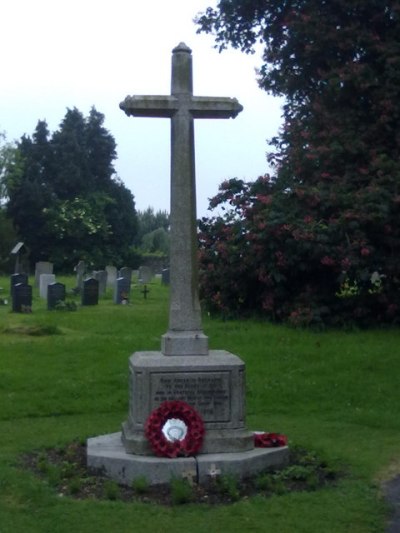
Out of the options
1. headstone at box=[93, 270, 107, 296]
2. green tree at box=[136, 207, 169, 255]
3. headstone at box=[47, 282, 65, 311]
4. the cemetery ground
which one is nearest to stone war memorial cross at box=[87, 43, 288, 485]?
the cemetery ground

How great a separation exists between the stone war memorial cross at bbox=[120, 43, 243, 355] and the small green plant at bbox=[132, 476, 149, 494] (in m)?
1.28

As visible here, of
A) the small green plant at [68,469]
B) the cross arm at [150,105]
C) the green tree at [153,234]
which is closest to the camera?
the small green plant at [68,469]

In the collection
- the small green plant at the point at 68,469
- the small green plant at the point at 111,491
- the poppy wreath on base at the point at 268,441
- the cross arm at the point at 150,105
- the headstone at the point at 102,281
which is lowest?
the small green plant at the point at 111,491

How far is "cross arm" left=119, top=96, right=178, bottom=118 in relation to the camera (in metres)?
8.71

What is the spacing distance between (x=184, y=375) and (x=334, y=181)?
1096 centimetres

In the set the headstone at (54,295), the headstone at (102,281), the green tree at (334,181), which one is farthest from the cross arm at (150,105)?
the headstone at (102,281)

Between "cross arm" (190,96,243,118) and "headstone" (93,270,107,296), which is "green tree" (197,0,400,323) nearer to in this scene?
"cross arm" (190,96,243,118)

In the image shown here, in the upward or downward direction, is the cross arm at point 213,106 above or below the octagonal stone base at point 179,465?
above

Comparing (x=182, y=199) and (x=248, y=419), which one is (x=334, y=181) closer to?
(x=248, y=419)

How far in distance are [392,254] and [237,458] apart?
1047cm

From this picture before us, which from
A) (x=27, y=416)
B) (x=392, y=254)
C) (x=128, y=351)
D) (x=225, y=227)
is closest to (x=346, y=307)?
(x=392, y=254)

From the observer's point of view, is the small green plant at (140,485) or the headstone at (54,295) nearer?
the small green plant at (140,485)

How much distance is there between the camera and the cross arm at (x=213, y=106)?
28.8ft

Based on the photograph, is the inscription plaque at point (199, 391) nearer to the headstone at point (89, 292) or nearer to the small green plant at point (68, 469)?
the small green plant at point (68, 469)
